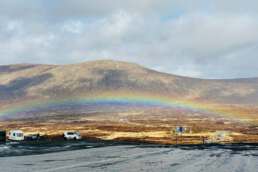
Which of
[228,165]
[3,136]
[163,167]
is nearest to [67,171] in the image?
[163,167]

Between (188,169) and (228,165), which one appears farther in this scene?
(228,165)

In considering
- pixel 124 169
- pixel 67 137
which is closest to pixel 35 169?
pixel 124 169

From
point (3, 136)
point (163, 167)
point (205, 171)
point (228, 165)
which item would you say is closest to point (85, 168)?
point (163, 167)

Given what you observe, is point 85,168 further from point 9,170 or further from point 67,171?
point 9,170

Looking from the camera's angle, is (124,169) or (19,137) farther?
(19,137)

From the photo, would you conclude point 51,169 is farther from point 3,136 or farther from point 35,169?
point 3,136

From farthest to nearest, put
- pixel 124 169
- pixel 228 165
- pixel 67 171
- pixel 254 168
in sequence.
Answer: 1. pixel 228 165
2. pixel 254 168
3. pixel 124 169
4. pixel 67 171

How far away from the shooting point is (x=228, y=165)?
3191 cm

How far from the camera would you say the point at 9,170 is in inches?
1061

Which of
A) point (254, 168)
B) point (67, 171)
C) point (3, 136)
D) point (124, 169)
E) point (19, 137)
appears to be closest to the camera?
point (67, 171)

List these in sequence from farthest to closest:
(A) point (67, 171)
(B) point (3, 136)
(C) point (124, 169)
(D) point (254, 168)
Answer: (B) point (3, 136) → (D) point (254, 168) → (C) point (124, 169) → (A) point (67, 171)

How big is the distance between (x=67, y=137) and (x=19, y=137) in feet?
29.6

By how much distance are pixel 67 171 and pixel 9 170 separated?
13.3 ft

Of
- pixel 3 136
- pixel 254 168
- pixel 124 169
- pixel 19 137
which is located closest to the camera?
pixel 124 169
